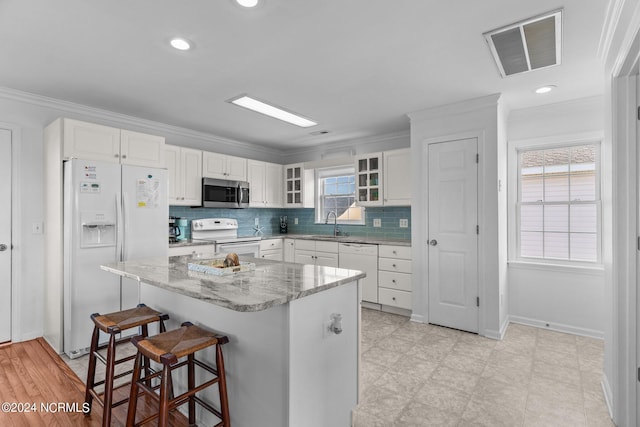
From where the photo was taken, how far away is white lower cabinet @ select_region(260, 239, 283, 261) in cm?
497

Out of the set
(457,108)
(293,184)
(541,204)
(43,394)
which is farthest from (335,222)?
(43,394)

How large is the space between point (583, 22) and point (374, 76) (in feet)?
4.66

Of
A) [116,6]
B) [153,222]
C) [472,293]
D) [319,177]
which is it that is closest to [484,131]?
[472,293]

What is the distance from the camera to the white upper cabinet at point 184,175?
4148 mm

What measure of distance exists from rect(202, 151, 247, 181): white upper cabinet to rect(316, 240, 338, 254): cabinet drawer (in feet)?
A: 5.03

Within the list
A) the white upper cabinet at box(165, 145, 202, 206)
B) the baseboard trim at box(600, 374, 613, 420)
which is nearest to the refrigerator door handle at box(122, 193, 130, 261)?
the white upper cabinet at box(165, 145, 202, 206)

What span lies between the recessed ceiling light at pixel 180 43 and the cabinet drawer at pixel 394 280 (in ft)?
10.6

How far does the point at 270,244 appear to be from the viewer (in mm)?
5102

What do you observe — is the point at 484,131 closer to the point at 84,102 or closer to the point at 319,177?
the point at 319,177

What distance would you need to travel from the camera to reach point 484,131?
3.37m

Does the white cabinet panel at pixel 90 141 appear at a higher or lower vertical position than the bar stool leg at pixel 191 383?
higher

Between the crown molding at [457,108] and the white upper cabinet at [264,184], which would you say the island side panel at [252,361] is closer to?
the crown molding at [457,108]

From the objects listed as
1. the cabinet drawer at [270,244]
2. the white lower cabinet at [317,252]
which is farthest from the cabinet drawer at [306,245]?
the cabinet drawer at [270,244]

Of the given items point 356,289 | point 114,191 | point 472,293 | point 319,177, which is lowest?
point 472,293
